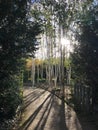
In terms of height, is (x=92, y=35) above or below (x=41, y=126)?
above

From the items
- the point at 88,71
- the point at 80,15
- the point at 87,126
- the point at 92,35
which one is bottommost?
the point at 87,126

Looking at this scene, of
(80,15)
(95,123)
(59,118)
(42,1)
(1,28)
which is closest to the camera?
(1,28)

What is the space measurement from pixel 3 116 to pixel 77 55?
7.79 m

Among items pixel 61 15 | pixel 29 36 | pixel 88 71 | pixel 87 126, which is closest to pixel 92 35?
pixel 88 71

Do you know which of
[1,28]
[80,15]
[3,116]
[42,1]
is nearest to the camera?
[1,28]

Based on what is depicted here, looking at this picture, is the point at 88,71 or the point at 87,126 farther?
the point at 88,71

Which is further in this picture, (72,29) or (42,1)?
(72,29)

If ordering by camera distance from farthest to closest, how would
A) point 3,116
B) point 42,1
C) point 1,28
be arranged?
point 42,1 → point 3,116 → point 1,28

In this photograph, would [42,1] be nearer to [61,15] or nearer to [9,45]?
[61,15]

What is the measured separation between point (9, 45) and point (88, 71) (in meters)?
7.33

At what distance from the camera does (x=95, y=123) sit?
15.8 meters

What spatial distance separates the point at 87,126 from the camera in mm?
15203

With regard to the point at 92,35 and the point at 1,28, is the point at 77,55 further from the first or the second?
the point at 1,28

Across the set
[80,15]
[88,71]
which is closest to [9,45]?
[88,71]
